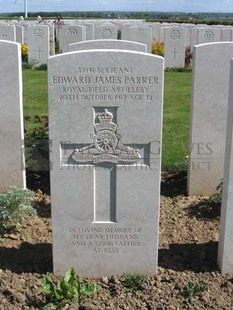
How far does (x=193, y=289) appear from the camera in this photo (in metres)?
3.78

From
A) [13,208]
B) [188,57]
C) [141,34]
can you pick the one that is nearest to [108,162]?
[13,208]

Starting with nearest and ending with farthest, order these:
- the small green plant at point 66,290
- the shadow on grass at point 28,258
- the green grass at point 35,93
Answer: the small green plant at point 66,290
the shadow on grass at point 28,258
the green grass at point 35,93

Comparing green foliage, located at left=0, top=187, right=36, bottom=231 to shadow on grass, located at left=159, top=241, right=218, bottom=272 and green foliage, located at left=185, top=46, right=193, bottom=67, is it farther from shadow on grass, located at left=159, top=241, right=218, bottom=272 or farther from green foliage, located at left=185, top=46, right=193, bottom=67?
green foliage, located at left=185, top=46, right=193, bottom=67

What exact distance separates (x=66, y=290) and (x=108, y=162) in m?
0.96

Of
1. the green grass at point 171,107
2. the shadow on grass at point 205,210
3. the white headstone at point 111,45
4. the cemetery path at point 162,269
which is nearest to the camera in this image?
the cemetery path at point 162,269

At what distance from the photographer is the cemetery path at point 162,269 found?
369 cm

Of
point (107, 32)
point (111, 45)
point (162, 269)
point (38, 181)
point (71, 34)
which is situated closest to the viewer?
point (162, 269)

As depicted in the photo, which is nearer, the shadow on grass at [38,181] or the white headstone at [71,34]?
the shadow on grass at [38,181]

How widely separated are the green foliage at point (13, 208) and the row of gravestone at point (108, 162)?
94 centimetres

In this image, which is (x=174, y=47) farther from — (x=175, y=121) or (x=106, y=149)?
(x=106, y=149)

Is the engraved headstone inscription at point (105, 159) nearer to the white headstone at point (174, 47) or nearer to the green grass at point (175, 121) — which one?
the green grass at point (175, 121)

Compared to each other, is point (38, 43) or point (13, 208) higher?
Result: point (38, 43)

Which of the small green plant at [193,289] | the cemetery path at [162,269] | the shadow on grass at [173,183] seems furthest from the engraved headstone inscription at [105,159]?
the shadow on grass at [173,183]

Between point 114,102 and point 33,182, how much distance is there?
2731 millimetres
